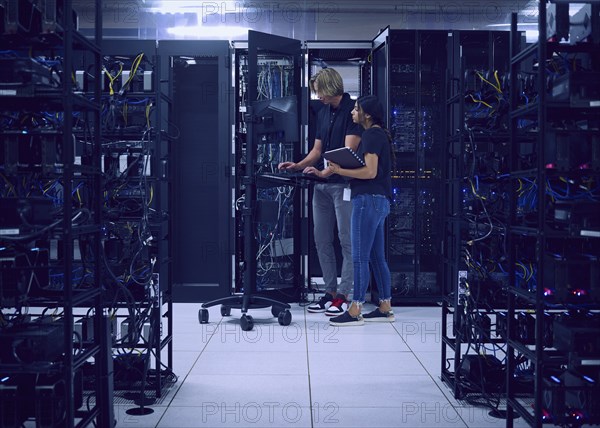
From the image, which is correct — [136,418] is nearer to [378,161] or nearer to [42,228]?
[42,228]

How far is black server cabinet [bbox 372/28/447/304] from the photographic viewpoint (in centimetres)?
532

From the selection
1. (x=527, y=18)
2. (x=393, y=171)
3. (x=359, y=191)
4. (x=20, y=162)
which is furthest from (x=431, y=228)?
(x=527, y=18)

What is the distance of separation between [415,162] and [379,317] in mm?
1464

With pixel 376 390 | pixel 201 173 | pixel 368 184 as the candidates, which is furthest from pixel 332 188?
pixel 376 390

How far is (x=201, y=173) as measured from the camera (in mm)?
5523

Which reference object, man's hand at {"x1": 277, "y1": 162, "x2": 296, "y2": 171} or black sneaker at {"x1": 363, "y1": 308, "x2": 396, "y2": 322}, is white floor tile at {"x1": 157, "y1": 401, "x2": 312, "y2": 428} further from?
man's hand at {"x1": 277, "y1": 162, "x2": 296, "y2": 171}

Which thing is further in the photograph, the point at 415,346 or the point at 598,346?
the point at 415,346

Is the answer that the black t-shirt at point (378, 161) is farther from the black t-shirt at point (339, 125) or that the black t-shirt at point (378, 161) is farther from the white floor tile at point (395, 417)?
the white floor tile at point (395, 417)

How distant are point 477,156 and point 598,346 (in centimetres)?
107

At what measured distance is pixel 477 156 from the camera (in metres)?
2.88

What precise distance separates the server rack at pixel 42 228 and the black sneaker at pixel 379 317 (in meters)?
2.54

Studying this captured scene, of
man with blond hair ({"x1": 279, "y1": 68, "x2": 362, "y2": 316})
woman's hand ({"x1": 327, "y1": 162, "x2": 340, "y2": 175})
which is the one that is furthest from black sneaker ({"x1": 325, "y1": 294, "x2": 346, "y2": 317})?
woman's hand ({"x1": 327, "y1": 162, "x2": 340, "y2": 175})

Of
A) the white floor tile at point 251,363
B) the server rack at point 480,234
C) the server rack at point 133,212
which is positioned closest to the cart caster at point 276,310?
the white floor tile at point 251,363

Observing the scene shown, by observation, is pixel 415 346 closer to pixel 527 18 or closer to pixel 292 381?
pixel 292 381
